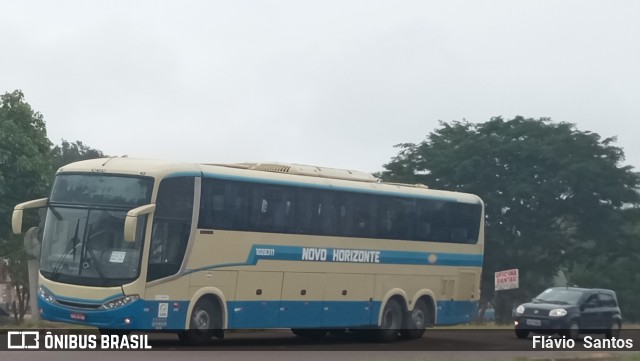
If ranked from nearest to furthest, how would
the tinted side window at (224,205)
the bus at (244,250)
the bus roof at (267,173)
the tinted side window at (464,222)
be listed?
1. the bus at (244,250)
2. the bus roof at (267,173)
3. the tinted side window at (224,205)
4. the tinted side window at (464,222)

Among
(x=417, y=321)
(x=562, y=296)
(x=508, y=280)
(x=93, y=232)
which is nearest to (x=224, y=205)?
(x=93, y=232)

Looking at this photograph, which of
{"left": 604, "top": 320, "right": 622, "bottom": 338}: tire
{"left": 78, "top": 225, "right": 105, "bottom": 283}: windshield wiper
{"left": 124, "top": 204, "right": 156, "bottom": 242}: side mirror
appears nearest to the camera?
{"left": 124, "top": 204, "right": 156, "bottom": 242}: side mirror

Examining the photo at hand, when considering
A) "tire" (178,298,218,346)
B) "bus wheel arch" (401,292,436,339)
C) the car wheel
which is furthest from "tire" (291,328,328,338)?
the car wheel

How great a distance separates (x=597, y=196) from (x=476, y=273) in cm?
2531

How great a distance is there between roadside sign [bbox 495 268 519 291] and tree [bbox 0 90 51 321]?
15.0 m

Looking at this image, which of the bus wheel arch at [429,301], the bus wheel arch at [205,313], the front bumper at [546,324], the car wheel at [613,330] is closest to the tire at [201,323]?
the bus wheel arch at [205,313]

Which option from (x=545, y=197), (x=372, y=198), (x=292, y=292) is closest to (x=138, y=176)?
(x=292, y=292)

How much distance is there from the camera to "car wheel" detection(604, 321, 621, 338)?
3194cm

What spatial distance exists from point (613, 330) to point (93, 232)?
16.7 m

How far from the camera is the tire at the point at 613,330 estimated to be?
31938mm

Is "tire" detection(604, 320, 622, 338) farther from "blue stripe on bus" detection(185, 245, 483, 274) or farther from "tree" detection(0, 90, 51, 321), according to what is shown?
"tree" detection(0, 90, 51, 321)

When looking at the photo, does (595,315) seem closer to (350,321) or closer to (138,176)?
(350,321)

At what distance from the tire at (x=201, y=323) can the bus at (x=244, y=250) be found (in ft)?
0.09

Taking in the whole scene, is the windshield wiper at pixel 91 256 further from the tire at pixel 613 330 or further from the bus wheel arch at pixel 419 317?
the tire at pixel 613 330
